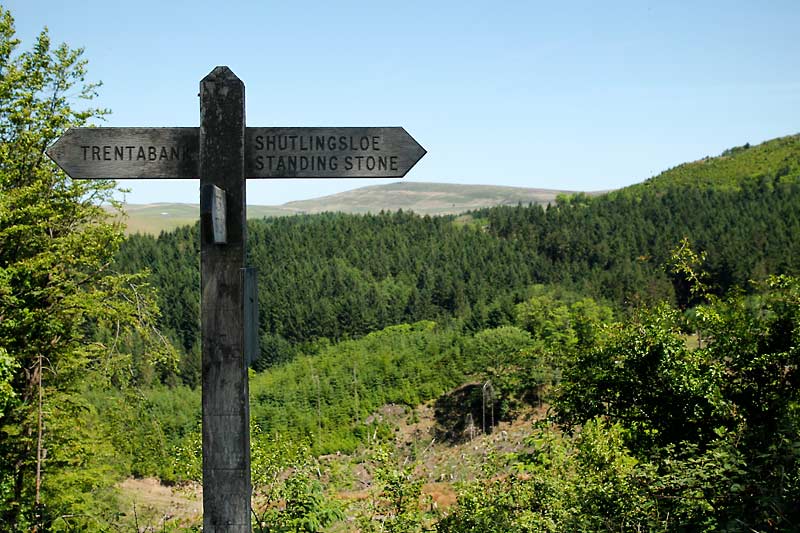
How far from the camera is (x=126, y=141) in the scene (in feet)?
10.1

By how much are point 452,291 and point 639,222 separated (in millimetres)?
31892

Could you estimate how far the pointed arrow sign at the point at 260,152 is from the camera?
119 inches

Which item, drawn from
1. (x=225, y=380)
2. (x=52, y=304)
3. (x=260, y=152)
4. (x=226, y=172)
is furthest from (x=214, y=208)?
(x=52, y=304)

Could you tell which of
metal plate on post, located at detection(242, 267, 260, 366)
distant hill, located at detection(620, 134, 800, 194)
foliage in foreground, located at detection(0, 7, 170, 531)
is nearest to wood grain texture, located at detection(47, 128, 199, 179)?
metal plate on post, located at detection(242, 267, 260, 366)

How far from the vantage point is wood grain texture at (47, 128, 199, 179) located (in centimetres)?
303

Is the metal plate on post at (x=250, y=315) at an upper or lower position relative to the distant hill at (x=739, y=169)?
lower

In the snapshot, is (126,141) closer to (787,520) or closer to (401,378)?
(787,520)

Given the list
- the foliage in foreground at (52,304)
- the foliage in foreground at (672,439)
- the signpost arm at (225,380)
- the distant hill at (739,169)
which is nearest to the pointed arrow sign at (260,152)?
the signpost arm at (225,380)

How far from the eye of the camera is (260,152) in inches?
118

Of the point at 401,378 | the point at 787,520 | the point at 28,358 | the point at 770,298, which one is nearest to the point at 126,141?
the point at 787,520

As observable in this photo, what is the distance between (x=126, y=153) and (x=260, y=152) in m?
0.66

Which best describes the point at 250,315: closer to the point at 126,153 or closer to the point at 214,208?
the point at 214,208

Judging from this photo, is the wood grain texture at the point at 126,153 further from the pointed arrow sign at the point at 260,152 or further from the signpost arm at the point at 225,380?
the signpost arm at the point at 225,380

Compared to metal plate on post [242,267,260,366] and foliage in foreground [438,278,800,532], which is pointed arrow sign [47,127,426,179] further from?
foliage in foreground [438,278,800,532]
